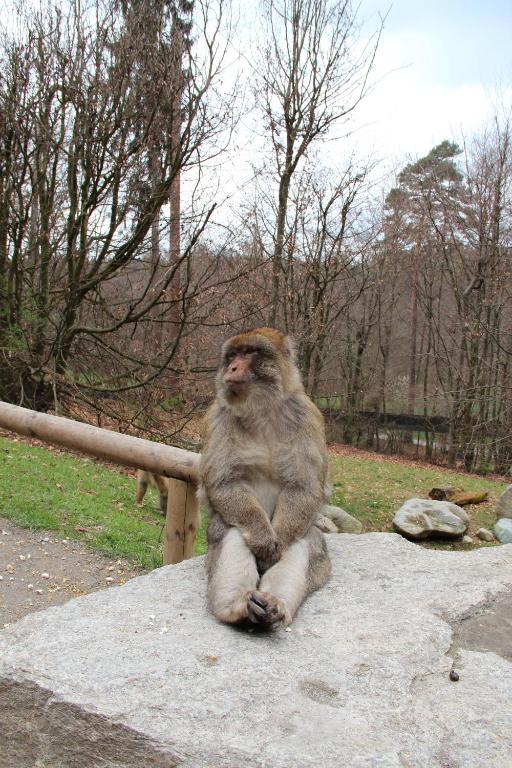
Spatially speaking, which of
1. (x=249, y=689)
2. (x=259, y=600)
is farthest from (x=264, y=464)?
(x=249, y=689)

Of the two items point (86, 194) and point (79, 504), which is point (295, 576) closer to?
point (79, 504)

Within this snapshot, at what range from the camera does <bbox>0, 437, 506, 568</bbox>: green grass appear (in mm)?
6223

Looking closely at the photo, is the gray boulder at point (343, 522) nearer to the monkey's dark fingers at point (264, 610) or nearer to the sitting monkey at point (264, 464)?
the sitting monkey at point (264, 464)

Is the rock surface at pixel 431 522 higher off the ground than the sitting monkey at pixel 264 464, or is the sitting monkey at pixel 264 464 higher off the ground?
the sitting monkey at pixel 264 464

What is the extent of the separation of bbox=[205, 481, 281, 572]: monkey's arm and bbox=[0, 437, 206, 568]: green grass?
307 centimetres

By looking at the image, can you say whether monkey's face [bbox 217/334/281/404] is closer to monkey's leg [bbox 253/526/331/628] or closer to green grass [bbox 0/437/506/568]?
monkey's leg [bbox 253/526/331/628]

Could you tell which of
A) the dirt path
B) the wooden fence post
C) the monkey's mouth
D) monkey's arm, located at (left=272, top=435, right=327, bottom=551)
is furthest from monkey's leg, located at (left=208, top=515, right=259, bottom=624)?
the dirt path

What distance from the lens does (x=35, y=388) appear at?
36.8 ft

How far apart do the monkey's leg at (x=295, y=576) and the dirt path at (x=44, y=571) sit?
2.60 m

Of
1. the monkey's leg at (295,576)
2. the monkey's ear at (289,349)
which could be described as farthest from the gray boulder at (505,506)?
the monkey's ear at (289,349)

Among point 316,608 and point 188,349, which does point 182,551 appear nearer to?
point 316,608

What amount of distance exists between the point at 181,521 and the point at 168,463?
49 centimetres

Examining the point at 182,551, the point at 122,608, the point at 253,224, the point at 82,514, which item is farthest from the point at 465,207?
the point at 122,608

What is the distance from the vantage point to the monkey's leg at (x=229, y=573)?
2541mm
